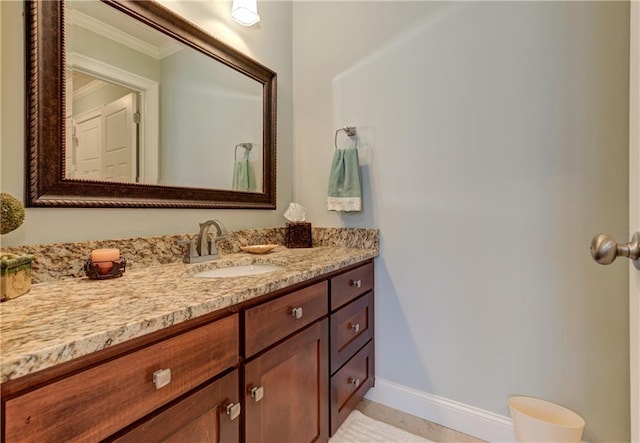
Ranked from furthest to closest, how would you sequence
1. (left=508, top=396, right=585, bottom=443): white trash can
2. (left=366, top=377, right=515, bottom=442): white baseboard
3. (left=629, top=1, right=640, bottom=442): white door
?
(left=366, top=377, right=515, bottom=442): white baseboard < (left=508, top=396, right=585, bottom=443): white trash can < (left=629, top=1, right=640, bottom=442): white door

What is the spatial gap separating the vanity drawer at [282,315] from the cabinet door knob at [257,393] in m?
0.10

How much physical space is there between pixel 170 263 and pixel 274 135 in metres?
0.97

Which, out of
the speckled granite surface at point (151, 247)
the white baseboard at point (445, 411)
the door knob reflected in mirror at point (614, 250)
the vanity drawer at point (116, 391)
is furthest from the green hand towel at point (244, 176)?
the door knob reflected in mirror at point (614, 250)

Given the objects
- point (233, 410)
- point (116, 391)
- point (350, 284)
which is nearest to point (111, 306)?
point (116, 391)

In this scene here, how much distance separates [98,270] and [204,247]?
413 mm

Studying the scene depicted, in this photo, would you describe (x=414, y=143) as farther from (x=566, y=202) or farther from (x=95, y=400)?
(x=95, y=400)

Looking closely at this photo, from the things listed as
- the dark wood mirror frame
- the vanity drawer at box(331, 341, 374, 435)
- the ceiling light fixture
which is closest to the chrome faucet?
the dark wood mirror frame

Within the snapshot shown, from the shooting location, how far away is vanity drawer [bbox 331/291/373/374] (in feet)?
4.16

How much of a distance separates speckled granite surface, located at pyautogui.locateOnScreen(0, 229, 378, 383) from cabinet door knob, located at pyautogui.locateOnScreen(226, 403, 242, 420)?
275mm

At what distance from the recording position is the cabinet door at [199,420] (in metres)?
0.60

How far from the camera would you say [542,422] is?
3.78 ft

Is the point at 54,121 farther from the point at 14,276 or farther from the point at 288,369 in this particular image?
the point at 288,369

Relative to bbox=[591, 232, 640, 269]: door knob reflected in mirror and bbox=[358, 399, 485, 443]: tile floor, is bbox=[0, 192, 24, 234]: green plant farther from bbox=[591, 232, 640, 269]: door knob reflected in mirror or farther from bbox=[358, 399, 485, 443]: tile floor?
bbox=[358, 399, 485, 443]: tile floor

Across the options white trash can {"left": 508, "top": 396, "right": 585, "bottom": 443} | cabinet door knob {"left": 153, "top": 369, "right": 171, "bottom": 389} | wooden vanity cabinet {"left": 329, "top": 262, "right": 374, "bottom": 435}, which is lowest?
white trash can {"left": 508, "top": 396, "right": 585, "bottom": 443}
